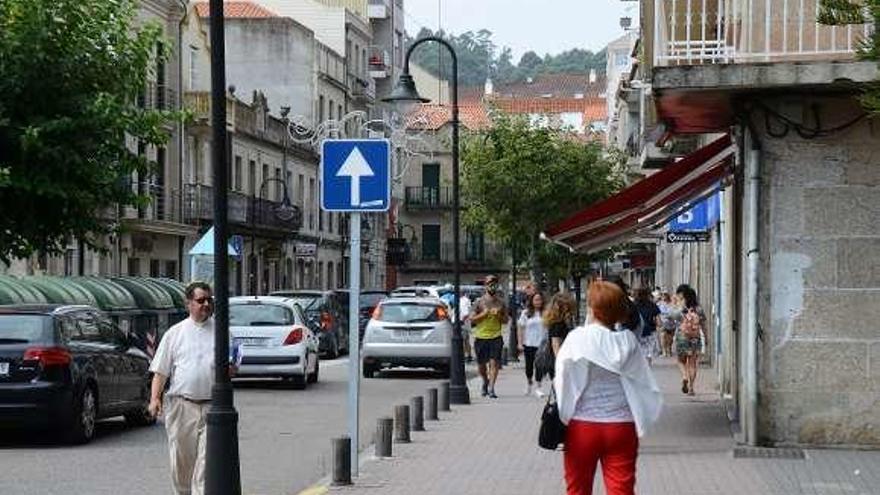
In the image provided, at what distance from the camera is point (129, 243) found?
47000mm

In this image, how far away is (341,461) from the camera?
13547mm

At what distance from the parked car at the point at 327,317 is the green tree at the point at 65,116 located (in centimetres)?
1271

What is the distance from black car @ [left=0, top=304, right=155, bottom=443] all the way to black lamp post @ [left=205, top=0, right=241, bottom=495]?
6.53 metres

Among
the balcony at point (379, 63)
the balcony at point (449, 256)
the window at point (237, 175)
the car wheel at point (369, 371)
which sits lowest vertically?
the car wheel at point (369, 371)

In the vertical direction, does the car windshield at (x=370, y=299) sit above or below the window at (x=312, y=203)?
below

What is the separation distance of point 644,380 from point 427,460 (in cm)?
670

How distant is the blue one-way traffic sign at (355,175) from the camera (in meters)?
13.9

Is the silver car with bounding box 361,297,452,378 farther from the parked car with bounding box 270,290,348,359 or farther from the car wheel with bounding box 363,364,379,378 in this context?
the parked car with bounding box 270,290,348,359

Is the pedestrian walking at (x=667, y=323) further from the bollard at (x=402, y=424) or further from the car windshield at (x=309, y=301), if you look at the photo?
the bollard at (x=402, y=424)

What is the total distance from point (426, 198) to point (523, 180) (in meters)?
51.5

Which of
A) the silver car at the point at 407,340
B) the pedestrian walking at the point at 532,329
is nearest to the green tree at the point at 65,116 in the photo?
the pedestrian walking at the point at 532,329

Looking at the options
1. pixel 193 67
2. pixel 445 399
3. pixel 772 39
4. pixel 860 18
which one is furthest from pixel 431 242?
pixel 860 18

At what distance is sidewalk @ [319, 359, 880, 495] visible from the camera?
522 inches

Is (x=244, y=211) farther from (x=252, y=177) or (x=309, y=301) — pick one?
(x=309, y=301)
